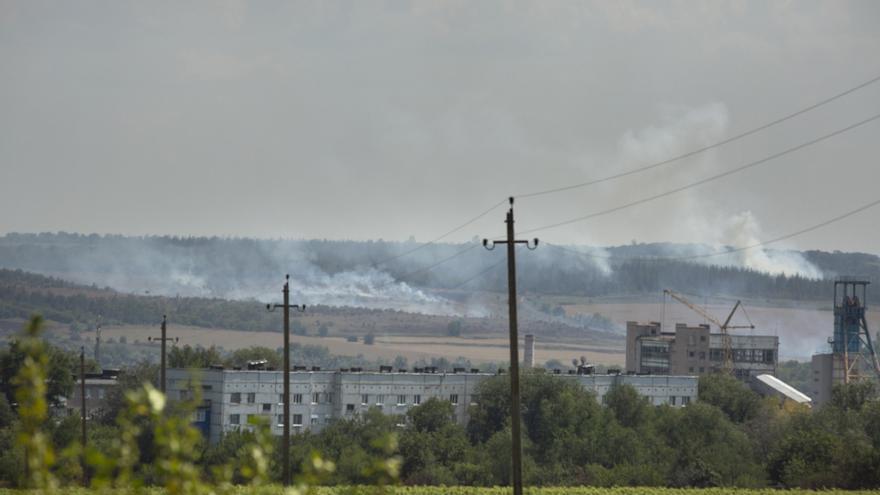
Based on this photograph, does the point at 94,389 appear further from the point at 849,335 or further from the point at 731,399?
the point at 849,335

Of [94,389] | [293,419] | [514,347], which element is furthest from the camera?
[94,389]

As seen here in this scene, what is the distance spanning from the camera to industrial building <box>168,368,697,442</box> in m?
116


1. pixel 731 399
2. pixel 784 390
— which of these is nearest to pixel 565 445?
pixel 731 399

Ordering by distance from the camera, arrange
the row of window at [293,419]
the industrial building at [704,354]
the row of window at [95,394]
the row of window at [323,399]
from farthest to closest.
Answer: the industrial building at [704,354] < the row of window at [95,394] < the row of window at [323,399] < the row of window at [293,419]

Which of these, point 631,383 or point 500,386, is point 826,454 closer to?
point 500,386

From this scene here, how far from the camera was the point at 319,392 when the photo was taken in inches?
4815

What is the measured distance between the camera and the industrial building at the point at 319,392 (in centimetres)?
11650

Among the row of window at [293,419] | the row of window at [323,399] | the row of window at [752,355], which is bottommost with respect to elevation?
the row of window at [293,419]

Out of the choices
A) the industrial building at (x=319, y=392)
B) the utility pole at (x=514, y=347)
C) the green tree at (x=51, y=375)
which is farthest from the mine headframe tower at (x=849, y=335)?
the utility pole at (x=514, y=347)

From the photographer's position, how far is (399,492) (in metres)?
51.0

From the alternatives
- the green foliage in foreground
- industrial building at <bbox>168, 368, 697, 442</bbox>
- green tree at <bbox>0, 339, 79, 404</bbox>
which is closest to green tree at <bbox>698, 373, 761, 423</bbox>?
the green foliage in foreground

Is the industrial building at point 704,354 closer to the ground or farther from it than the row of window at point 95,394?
farther from it

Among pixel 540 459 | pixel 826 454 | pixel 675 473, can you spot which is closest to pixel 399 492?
pixel 826 454

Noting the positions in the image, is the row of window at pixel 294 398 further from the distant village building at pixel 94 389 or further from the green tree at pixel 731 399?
the green tree at pixel 731 399
